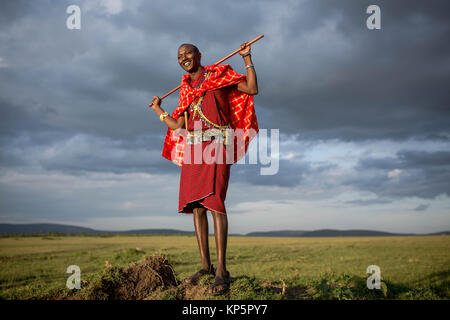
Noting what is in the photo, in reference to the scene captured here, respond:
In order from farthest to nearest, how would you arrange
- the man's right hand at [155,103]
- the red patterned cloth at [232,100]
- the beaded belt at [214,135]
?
the man's right hand at [155,103] < the red patterned cloth at [232,100] < the beaded belt at [214,135]

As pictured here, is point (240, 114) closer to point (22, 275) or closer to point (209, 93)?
point (209, 93)

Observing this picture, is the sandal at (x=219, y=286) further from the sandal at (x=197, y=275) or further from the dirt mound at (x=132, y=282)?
the dirt mound at (x=132, y=282)

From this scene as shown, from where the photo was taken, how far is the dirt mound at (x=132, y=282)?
4.95 meters

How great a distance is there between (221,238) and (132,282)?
5.32 ft

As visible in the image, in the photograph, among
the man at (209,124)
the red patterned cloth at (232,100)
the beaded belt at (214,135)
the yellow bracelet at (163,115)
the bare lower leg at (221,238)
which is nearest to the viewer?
the bare lower leg at (221,238)

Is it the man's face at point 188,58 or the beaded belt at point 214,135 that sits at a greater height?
the man's face at point 188,58

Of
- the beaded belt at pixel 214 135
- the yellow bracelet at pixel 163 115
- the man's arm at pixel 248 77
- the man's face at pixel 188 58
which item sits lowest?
the beaded belt at pixel 214 135

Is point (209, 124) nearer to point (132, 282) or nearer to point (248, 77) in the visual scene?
point (248, 77)

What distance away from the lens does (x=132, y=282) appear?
513 centimetres

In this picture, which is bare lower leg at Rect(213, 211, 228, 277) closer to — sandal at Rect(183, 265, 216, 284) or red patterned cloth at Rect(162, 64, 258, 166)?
sandal at Rect(183, 265, 216, 284)

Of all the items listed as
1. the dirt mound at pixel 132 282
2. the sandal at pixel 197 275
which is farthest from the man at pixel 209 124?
the dirt mound at pixel 132 282

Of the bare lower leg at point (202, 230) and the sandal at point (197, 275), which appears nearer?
the sandal at point (197, 275)

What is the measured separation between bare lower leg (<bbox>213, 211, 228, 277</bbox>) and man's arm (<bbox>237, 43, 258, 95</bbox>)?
76.7 inches

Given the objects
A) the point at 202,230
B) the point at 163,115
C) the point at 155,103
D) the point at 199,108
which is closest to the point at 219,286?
the point at 202,230
